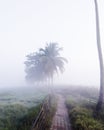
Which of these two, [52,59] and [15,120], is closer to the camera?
[15,120]

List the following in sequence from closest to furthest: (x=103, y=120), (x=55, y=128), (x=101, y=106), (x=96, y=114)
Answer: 1. (x=55, y=128)
2. (x=103, y=120)
3. (x=96, y=114)
4. (x=101, y=106)

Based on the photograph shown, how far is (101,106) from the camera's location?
18203 millimetres

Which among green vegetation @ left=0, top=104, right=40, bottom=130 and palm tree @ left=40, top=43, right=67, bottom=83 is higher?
palm tree @ left=40, top=43, right=67, bottom=83

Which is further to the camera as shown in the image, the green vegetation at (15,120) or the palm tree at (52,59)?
the palm tree at (52,59)

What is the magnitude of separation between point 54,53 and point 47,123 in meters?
39.9

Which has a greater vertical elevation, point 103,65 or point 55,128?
point 103,65

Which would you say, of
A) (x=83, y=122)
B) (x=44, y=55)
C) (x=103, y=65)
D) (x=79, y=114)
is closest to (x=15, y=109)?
(x=79, y=114)

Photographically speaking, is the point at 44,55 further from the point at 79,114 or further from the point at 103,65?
the point at 79,114

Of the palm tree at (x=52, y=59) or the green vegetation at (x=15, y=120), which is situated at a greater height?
the palm tree at (x=52, y=59)

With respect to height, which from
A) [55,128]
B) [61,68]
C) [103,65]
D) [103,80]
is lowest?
[55,128]

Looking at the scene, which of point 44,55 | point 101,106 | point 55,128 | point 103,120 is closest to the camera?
point 55,128

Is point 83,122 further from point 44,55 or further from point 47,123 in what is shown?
point 44,55

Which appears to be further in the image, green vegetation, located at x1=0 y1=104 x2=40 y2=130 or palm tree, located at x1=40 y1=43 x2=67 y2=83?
palm tree, located at x1=40 y1=43 x2=67 y2=83

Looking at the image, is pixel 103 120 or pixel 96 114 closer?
pixel 103 120
